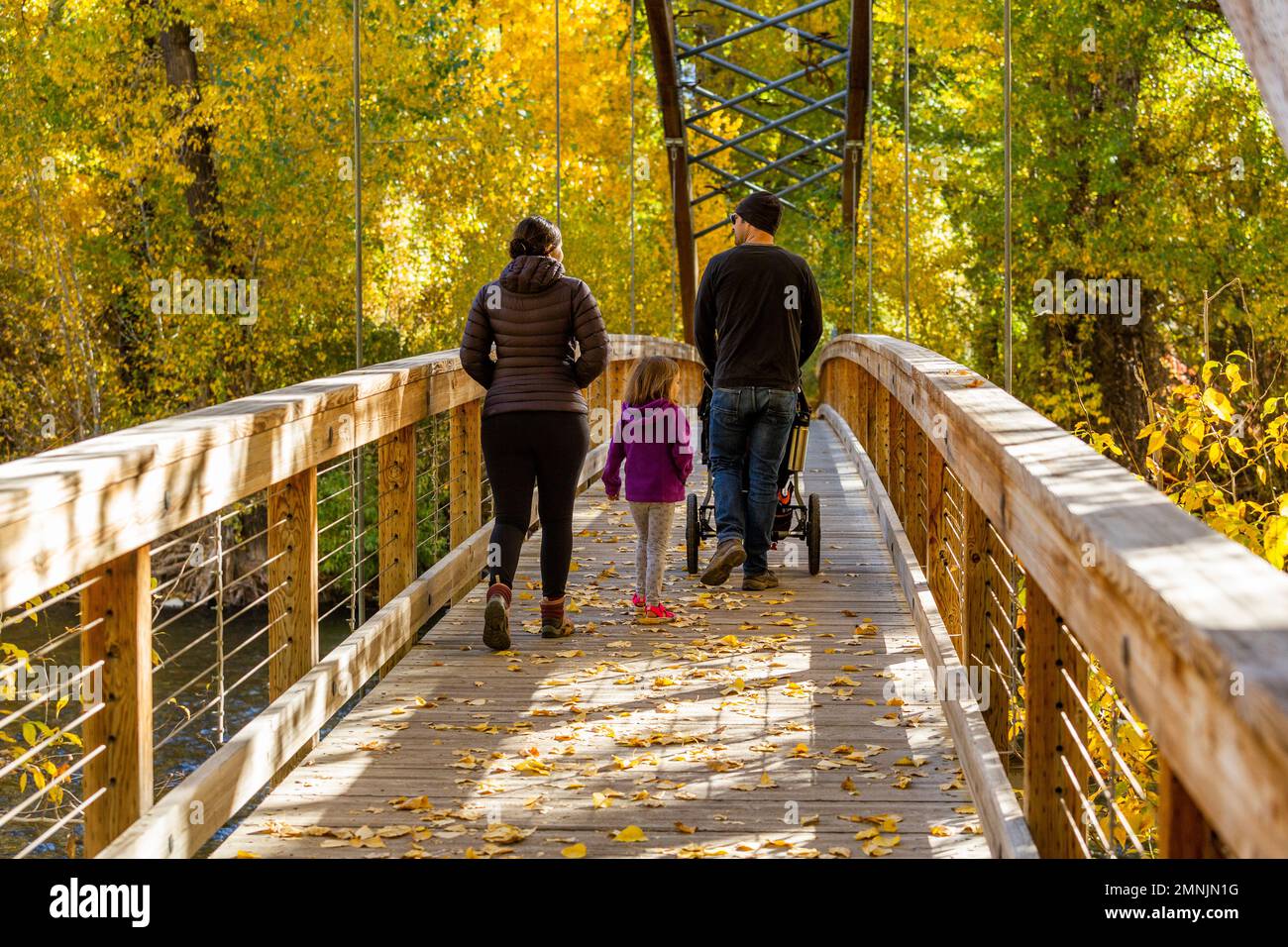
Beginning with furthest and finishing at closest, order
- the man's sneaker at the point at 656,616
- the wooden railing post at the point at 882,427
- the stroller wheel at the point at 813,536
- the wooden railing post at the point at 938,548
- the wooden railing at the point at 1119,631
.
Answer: the wooden railing post at the point at 882,427 → the stroller wheel at the point at 813,536 → the man's sneaker at the point at 656,616 → the wooden railing post at the point at 938,548 → the wooden railing at the point at 1119,631

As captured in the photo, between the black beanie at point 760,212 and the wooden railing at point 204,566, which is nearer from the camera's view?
the wooden railing at point 204,566

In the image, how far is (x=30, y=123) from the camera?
20281 millimetres

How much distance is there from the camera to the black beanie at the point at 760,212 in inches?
268

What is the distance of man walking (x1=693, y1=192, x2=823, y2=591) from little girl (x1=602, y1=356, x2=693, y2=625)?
0.40 metres

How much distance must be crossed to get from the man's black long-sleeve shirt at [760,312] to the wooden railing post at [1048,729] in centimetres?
375

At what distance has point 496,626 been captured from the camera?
18.7 feet

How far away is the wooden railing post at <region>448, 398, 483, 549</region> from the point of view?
22.8ft

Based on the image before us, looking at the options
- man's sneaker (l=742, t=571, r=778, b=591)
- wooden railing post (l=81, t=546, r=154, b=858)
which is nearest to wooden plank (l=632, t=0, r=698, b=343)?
man's sneaker (l=742, t=571, r=778, b=591)

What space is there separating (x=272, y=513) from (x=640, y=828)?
1.46m

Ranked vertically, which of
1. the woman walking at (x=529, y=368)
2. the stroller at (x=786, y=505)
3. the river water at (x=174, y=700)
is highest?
Answer: the woman walking at (x=529, y=368)

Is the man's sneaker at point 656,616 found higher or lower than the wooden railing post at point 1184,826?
lower

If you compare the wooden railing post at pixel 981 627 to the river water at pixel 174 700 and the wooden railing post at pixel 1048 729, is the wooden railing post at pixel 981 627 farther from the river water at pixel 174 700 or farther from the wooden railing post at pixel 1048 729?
the river water at pixel 174 700

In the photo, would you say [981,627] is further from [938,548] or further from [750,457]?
[750,457]

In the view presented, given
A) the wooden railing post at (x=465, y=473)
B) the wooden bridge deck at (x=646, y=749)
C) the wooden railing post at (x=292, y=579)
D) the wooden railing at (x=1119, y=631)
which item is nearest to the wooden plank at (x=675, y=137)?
the wooden railing post at (x=465, y=473)
